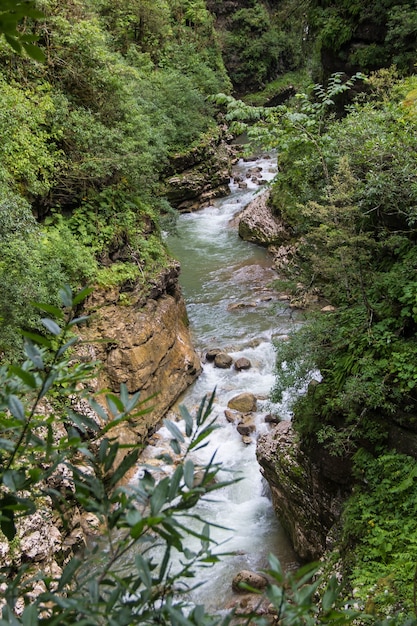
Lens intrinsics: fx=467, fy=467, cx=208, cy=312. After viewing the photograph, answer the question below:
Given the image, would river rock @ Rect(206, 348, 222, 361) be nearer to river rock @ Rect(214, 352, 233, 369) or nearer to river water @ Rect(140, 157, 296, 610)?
river rock @ Rect(214, 352, 233, 369)

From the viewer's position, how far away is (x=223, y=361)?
10.6 metres

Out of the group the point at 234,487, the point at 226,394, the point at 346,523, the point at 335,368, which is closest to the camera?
the point at 346,523

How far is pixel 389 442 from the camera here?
4812 millimetres

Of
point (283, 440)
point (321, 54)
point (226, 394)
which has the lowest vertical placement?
point (226, 394)

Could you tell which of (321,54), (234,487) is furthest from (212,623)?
(321,54)

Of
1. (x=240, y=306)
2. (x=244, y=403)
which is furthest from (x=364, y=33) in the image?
(x=244, y=403)

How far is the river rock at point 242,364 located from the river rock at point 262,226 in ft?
19.7

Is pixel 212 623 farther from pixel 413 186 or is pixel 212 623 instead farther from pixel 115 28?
pixel 115 28

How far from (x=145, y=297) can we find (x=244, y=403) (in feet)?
9.56

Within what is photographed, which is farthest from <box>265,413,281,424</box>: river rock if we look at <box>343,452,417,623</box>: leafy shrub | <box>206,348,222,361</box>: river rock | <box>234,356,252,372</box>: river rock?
<box>343,452,417,623</box>: leafy shrub

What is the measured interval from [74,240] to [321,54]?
11301 mm

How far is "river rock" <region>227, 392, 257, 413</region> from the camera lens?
9359mm

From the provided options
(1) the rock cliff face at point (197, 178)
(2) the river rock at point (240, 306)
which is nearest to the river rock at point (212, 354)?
(2) the river rock at point (240, 306)

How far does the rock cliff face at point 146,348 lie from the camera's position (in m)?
8.17
